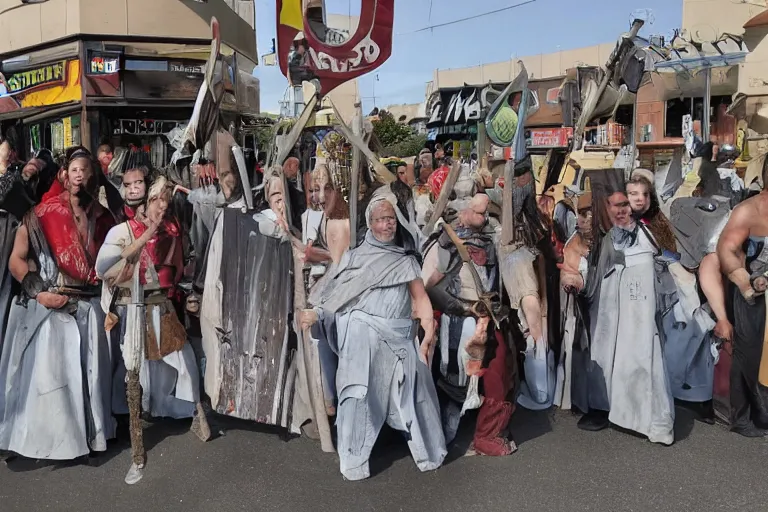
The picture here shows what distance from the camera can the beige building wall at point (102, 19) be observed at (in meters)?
15.3

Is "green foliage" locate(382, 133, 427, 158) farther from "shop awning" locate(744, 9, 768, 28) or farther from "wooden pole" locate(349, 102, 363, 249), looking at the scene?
"wooden pole" locate(349, 102, 363, 249)

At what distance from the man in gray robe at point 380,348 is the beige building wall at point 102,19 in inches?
529

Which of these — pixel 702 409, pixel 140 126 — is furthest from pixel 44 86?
pixel 702 409

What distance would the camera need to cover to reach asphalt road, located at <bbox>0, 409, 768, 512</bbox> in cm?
376

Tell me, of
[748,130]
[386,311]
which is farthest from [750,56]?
[386,311]

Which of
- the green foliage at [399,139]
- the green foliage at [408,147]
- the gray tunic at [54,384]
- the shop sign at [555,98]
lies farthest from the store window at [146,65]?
the green foliage at [408,147]

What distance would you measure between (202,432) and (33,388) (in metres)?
1.03

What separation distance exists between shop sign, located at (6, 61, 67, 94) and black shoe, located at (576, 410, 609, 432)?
14.1 m

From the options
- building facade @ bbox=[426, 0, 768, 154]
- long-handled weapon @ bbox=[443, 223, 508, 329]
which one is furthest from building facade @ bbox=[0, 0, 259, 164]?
long-handled weapon @ bbox=[443, 223, 508, 329]

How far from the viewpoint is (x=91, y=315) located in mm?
4469

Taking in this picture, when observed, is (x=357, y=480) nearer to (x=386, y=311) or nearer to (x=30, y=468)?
(x=386, y=311)

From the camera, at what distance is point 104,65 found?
15.2 meters

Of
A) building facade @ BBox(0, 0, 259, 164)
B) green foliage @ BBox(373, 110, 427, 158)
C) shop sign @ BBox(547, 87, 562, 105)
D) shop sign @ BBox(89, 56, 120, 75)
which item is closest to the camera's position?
shop sign @ BBox(547, 87, 562, 105)

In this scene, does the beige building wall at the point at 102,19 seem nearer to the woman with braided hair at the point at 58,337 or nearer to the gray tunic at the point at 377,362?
the woman with braided hair at the point at 58,337
